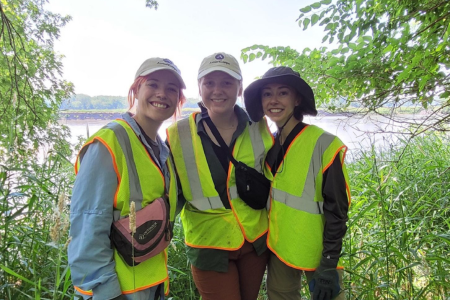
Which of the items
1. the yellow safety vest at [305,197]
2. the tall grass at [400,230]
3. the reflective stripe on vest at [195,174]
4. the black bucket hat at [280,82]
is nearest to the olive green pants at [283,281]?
the yellow safety vest at [305,197]

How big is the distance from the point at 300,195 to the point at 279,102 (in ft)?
2.23

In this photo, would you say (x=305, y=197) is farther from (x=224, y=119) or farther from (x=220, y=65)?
(x=220, y=65)

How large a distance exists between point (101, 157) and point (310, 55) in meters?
2.69

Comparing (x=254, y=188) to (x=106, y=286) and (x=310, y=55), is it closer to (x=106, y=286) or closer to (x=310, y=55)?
(x=106, y=286)

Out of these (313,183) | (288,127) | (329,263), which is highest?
(288,127)

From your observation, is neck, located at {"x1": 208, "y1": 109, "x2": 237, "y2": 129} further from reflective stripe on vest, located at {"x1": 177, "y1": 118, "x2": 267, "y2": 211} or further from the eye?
the eye

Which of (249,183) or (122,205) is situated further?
(249,183)

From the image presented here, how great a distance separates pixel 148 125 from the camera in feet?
5.27

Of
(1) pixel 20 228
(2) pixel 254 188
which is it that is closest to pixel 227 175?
(2) pixel 254 188

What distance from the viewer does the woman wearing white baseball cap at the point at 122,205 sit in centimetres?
118

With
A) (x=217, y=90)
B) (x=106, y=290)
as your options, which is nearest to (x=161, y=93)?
(x=217, y=90)

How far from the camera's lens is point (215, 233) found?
1781mm

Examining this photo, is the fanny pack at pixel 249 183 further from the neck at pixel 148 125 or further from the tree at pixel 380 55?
the tree at pixel 380 55

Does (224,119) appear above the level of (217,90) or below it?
below
